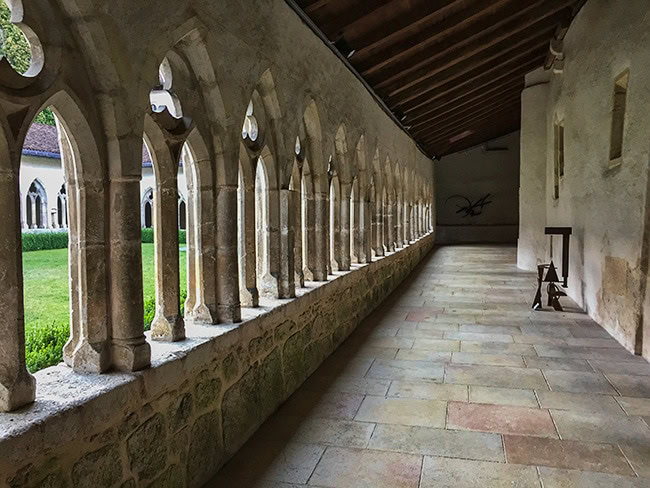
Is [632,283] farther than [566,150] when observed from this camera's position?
No

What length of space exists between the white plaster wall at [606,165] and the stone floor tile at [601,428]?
1.59 meters

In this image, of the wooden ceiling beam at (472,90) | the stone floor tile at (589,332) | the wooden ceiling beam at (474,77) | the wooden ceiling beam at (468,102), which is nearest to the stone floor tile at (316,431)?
the stone floor tile at (589,332)

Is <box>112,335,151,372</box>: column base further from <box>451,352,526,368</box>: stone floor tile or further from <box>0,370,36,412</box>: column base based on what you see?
<box>451,352,526,368</box>: stone floor tile

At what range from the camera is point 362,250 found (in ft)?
19.8

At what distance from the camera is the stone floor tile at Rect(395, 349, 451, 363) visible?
13.5 feet

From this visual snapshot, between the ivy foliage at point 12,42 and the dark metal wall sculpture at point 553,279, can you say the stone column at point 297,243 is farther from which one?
the dark metal wall sculpture at point 553,279

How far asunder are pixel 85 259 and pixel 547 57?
869 cm

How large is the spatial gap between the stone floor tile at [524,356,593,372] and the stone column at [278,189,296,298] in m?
1.89

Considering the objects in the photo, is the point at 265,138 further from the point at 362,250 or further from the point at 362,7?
the point at 362,250

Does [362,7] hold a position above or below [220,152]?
above

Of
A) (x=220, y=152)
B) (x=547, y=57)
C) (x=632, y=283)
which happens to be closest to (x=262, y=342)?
(x=220, y=152)

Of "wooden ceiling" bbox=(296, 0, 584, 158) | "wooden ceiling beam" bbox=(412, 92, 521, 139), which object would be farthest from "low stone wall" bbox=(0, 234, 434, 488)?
"wooden ceiling beam" bbox=(412, 92, 521, 139)

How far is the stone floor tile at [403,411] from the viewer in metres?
2.89

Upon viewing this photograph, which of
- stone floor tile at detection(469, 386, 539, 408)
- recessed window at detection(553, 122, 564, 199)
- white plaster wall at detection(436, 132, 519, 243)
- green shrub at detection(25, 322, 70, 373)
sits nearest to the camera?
green shrub at detection(25, 322, 70, 373)
